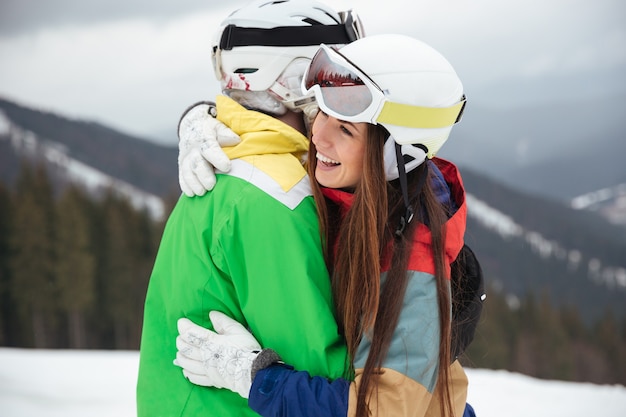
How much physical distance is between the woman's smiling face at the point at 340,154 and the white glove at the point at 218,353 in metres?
0.53

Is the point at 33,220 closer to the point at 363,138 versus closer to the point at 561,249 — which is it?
the point at 363,138

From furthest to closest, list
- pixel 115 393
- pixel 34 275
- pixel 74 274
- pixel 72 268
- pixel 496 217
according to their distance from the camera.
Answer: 1. pixel 496 217
2. pixel 74 274
3. pixel 72 268
4. pixel 34 275
5. pixel 115 393

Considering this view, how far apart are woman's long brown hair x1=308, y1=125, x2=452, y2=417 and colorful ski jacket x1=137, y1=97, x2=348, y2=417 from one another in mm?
60

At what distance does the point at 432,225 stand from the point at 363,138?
339 mm

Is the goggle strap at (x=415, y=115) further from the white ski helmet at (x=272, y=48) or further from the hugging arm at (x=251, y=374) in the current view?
the hugging arm at (x=251, y=374)

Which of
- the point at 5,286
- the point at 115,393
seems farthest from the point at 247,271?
the point at 5,286

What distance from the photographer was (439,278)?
1.90 meters

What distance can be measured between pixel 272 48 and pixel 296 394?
3.85ft

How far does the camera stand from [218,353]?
201 centimetres

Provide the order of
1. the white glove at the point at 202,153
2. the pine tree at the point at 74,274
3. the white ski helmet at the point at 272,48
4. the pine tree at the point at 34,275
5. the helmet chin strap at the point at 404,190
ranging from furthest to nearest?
the pine tree at the point at 74,274 → the pine tree at the point at 34,275 → the white ski helmet at the point at 272,48 → the white glove at the point at 202,153 → the helmet chin strap at the point at 404,190

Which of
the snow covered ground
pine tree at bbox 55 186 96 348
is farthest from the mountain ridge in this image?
the snow covered ground

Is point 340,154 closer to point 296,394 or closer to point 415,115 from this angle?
point 415,115

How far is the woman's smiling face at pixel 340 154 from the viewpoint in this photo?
203cm

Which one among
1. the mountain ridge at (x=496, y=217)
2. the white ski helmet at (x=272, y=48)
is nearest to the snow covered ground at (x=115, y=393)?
the white ski helmet at (x=272, y=48)
